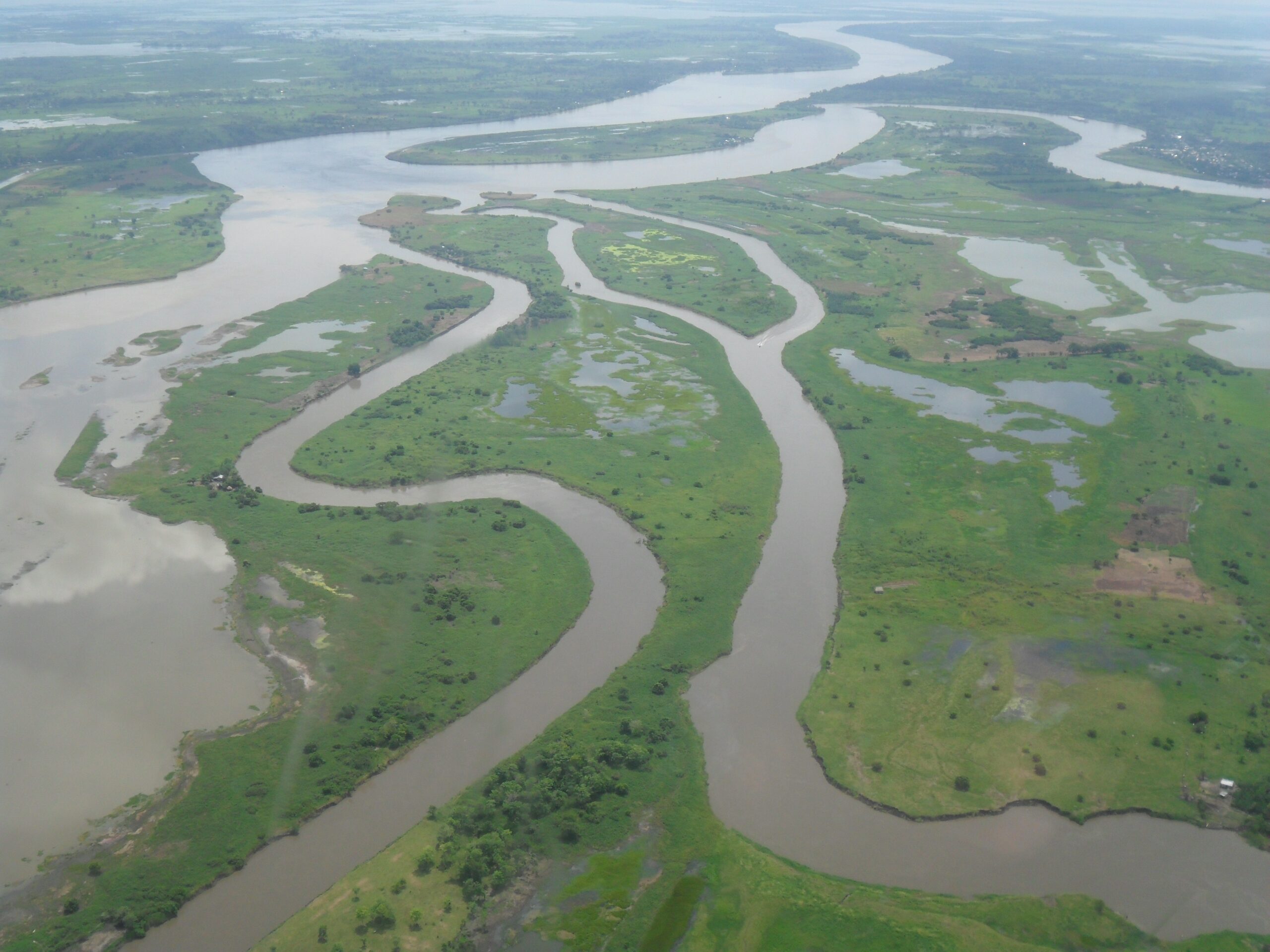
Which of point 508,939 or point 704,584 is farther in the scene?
point 704,584

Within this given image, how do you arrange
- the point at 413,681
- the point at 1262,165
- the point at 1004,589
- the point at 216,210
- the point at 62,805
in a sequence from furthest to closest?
the point at 1262,165, the point at 216,210, the point at 1004,589, the point at 413,681, the point at 62,805

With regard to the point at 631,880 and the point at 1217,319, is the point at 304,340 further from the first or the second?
the point at 1217,319

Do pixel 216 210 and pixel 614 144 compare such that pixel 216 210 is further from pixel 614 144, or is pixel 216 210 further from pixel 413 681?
pixel 413 681

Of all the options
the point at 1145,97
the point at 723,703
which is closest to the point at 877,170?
the point at 1145,97

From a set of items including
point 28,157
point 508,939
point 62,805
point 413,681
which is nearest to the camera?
point 508,939

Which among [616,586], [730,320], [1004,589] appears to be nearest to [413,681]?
[616,586]
